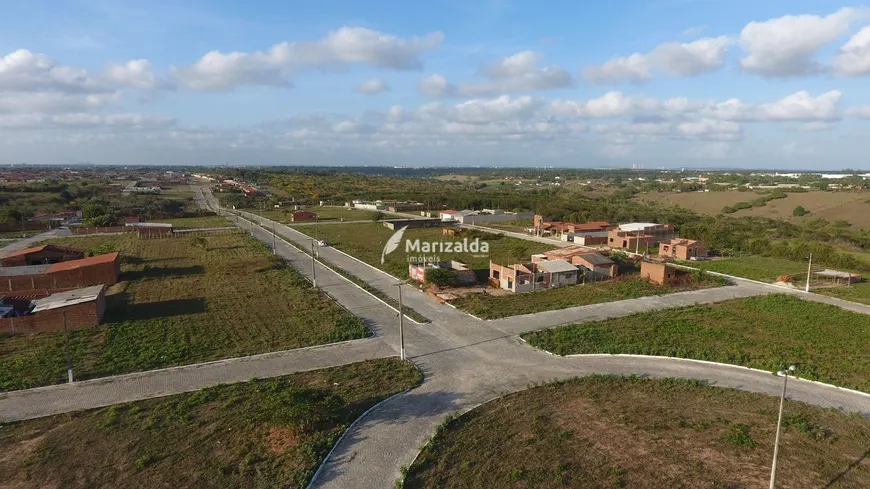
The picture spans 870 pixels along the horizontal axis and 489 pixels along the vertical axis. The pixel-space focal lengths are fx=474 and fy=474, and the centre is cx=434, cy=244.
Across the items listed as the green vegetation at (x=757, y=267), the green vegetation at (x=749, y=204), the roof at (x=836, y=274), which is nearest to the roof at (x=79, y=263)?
the green vegetation at (x=757, y=267)

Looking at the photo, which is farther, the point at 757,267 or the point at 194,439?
the point at 757,267

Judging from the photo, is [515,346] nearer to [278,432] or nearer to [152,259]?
[278,432]

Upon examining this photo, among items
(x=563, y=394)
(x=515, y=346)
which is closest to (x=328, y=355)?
(x=515, y=346)

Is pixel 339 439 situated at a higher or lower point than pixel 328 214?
lower

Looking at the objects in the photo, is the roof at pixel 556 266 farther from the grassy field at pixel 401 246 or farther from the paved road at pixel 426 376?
the paved road at pixel 426 376

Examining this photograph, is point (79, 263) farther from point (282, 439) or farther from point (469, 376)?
point (469, 376)

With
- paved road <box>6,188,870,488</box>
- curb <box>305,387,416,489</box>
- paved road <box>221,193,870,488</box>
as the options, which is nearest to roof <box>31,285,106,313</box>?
paved road <box>6,188,870,488</box>

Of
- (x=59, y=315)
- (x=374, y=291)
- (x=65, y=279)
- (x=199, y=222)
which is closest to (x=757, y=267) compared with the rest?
(x=374, y=291)
